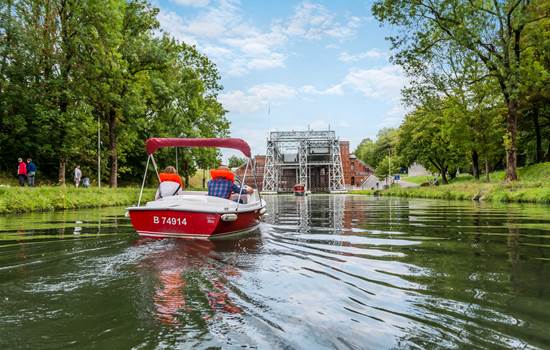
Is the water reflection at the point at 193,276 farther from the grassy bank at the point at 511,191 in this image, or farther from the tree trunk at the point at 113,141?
the tree trunk at the point at 113,141

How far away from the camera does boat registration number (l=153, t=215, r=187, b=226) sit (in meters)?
8.01

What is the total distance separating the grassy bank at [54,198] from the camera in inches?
610

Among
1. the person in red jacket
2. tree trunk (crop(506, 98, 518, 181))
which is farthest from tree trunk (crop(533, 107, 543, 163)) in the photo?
the person in red jacket

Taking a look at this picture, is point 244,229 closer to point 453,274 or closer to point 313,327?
point 453,274

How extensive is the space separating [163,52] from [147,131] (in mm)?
8702

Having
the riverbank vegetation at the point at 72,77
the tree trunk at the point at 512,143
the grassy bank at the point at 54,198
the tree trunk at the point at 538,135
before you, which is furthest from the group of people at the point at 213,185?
the tree trunk at the point at 538,135

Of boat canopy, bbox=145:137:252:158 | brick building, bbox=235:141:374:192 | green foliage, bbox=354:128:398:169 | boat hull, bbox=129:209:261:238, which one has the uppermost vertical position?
green foliage, bbox=354:128:398:169

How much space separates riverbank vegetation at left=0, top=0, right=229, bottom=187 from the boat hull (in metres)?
18.8

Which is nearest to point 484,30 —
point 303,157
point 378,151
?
point 303,157

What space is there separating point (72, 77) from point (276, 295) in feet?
86.7

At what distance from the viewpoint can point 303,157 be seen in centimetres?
7919

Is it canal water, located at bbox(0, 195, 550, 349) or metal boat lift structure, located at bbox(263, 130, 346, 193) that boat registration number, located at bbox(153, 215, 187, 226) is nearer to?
canal water, located at bbox(0, 195, 550, 349)

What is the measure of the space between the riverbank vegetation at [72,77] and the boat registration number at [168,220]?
18996 mm

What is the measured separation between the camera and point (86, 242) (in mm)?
7418
